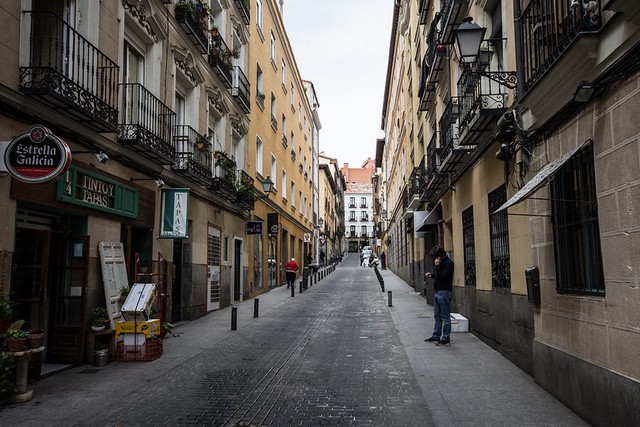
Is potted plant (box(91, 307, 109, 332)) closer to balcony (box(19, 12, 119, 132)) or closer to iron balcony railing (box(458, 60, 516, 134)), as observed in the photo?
balcony (box(19, 12, 119, 132))

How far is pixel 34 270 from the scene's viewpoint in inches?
288

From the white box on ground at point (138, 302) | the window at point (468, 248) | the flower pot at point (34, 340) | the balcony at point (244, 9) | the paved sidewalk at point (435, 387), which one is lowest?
the paved sidewalk at point (435, 387)

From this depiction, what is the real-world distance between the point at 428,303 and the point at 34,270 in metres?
11.8

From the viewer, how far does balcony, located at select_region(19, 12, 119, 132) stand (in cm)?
662

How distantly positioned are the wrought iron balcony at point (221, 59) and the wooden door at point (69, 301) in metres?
Answer: 7.99

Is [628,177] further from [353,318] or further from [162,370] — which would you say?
[353,318]

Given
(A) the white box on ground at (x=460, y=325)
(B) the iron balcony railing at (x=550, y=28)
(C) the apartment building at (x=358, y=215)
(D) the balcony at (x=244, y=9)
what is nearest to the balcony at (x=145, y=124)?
(B) the iron balcony railing at (x=550, y=28)

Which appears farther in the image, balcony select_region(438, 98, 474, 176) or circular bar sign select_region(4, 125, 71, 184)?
balcony select_region(438, 98, 474, 176)

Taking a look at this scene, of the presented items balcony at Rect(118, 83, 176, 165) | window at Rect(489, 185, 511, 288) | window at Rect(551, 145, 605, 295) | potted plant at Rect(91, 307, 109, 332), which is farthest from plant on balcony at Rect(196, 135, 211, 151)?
window at Rect(551, 145, 605, 295)

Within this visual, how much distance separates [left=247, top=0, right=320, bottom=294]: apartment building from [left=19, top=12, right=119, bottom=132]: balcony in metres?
11.3

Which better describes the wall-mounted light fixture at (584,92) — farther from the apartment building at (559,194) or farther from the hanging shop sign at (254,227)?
the hanging shop sign at (254,227)

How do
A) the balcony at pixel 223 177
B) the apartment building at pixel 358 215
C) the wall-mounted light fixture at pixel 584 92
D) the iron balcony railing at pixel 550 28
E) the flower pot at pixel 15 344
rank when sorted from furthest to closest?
the apartment building at pixel 358 215 < the balcony at pixel 223 177 < the flower pot at pixel 15 344 < the wall-mounted light fixture at pixel 584 92 < the iron balcony railing at pixel 550 28

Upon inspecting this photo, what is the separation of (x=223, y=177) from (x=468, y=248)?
25.1 feet

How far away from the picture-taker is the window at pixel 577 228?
5.09 meters
